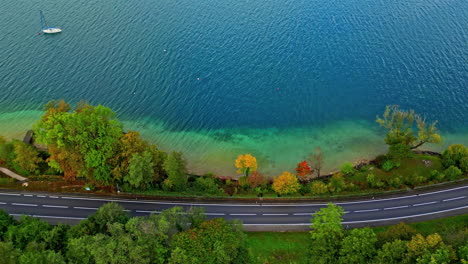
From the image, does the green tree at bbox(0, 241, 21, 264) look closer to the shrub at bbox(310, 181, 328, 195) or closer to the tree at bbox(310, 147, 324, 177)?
the shrub at bbox(310, 181, 328, 195)

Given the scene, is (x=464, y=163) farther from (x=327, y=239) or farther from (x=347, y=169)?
(x=327, y=239)

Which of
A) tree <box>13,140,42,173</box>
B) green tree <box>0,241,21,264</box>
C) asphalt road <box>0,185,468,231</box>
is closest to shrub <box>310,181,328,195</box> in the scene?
asphalt road <box>0,185,468,231</box>

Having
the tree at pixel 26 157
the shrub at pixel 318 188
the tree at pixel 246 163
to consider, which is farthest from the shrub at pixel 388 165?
the tree at pixel 26 157

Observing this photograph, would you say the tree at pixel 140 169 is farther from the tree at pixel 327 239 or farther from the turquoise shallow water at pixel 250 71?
the tree at pixel 327 239

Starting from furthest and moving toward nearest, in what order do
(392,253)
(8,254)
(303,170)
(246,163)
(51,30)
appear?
(51,30)
(303,170)
(246,163)
(392,253)
(8,254)

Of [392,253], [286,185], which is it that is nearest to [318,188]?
[286,185]

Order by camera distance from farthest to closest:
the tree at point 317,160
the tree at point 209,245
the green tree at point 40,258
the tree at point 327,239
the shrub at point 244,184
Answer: the tree at point 317,160 < the shrub at point 244,184 < the tree at point 327,239 < the tree at point 209,245 < the green tree at point 40,258
